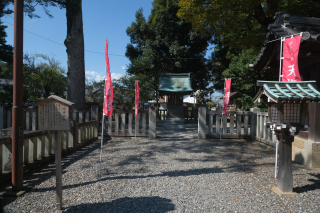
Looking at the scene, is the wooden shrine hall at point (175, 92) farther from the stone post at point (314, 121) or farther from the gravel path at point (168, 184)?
the stone post at point (314, 121)

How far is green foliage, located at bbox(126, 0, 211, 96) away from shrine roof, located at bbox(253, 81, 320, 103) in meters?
13.7

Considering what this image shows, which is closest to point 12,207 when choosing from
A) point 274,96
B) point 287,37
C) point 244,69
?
point 274,96

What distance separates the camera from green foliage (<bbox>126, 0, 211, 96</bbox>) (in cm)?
1650

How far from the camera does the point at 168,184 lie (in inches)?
133

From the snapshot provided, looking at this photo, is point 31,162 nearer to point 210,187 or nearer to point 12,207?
point 12,207

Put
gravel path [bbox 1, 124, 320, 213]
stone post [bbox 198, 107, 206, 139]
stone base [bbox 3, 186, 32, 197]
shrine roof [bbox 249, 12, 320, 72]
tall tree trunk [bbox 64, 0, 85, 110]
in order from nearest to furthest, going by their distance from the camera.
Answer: gravel path [bbox 1, 124, 320, 213] < stone base [bbox 3, 186, 32, 197] < shrine roof [bbox 249, 12, 320, 72] < stone post [bbox 198, 107, 206, 139] < tall tree trunk [bbox 64, 0, 85, 110]

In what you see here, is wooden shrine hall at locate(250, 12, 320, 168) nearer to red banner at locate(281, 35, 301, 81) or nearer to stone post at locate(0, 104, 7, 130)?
red banner at locate(281, 35, 301, 81)

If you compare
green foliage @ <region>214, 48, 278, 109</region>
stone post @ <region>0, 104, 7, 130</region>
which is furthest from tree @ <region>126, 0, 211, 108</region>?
stone post @ <region>0, 104, 7, 130</region>

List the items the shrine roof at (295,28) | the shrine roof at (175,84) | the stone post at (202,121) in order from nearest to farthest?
the shrine roof at (295,28) < the stone post at (202,121) < the shrine roof at (175,84)

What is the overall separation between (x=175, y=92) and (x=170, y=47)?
203 inches

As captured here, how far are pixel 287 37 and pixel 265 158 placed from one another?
3059 mm

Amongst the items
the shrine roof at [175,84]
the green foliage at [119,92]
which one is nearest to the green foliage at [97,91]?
the green foliage at [119,92]

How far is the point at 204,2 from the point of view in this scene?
8.38m

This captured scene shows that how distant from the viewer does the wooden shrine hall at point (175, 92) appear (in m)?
13.3
